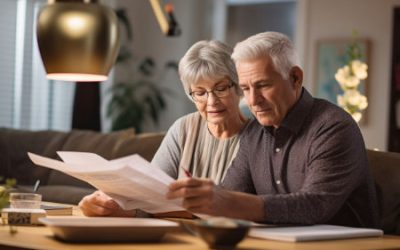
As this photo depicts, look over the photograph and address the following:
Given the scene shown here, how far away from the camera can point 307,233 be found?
6.16 feet

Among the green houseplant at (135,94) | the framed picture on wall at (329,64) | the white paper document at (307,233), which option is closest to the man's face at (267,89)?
the white paper document at (307,233)

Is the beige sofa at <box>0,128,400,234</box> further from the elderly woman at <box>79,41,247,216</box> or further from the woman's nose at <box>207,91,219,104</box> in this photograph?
the woman's nose at <box>207,91,219,104</box>

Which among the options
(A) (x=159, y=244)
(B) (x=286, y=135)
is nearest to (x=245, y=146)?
(B) (x=286, y=135)

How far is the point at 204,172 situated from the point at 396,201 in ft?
2.22

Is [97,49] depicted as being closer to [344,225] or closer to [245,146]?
[245,146]

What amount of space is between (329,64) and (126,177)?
5764 mm

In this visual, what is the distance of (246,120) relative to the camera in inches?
113

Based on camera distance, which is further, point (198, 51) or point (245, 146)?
point (198, 51)

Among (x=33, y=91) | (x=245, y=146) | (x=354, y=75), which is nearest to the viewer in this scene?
(x=245, y=146)

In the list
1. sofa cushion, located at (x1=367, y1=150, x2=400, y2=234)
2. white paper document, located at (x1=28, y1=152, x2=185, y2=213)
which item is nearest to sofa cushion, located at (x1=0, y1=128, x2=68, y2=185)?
sofa cushion, located at (x1=367, y1=150, x2=400, y2=234)

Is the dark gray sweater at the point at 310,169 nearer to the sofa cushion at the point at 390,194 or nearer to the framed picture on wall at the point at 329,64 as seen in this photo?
the sofa cushion at the point at 390,194

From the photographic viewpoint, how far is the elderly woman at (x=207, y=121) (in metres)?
2.76

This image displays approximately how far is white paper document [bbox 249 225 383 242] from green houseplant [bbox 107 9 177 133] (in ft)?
19.0

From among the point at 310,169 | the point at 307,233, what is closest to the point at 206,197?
the point at 307,233
